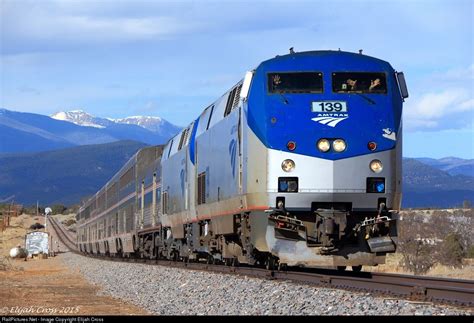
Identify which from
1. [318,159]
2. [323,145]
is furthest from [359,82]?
[318,159]

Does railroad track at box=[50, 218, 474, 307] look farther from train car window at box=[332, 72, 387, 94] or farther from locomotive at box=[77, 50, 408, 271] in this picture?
train car window at box=[332, 72, 387, 94]

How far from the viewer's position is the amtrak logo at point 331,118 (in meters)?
17.6

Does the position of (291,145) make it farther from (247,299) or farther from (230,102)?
(230,102)

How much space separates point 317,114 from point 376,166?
4.92 feet

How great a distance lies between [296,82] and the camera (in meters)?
18.2

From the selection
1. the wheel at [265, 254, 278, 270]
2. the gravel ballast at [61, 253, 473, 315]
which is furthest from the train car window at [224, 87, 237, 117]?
the gravel ballast at [61, 253, 473, 315]

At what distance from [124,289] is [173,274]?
9.54ft

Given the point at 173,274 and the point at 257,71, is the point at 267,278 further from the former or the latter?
the point at 173,274

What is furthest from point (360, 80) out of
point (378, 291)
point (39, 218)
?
point (39, 218)

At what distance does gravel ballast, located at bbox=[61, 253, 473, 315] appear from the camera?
13.1 meters

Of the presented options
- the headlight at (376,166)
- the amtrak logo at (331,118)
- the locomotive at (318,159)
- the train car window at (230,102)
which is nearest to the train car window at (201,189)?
the train car window at (230,102)

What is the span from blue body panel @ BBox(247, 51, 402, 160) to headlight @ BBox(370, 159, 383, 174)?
25cm

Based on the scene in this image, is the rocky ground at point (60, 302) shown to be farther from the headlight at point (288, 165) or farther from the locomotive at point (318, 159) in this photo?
the headlight at point (288, 165)

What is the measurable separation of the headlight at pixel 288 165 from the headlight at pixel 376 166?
151 cm
